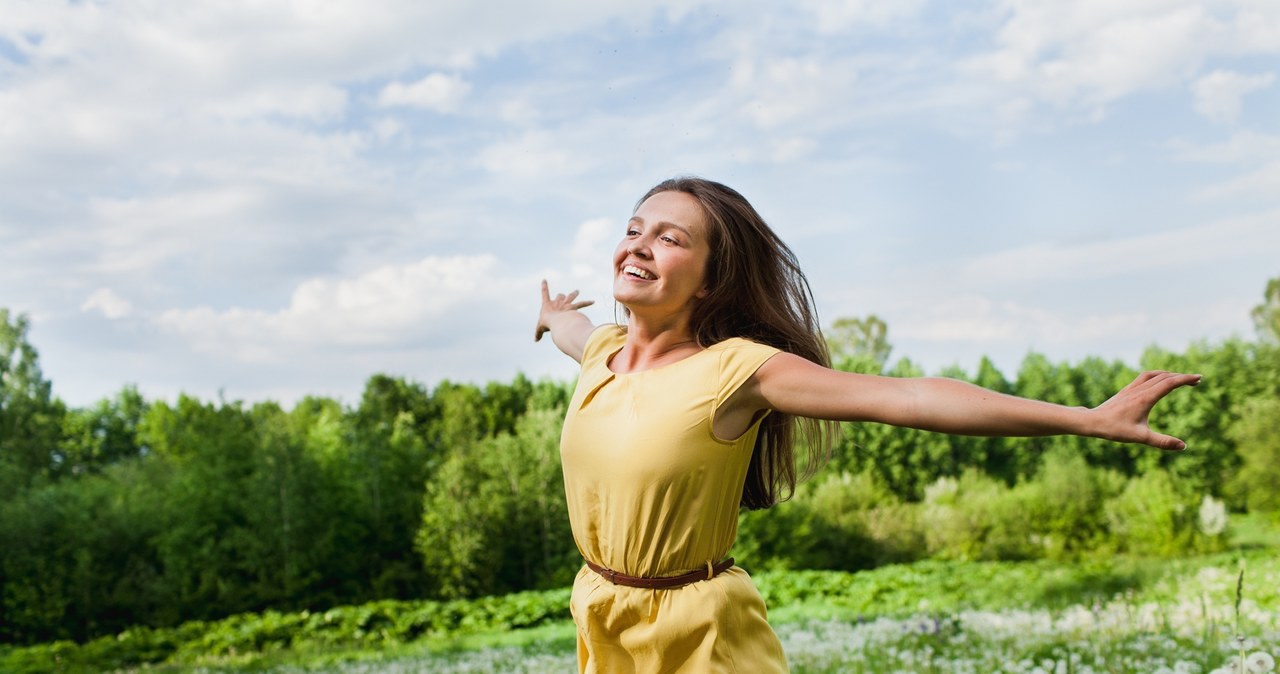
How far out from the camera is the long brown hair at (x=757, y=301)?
7.62 feet

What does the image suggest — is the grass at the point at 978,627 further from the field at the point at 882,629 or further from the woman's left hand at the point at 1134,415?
the woman's left hand at the point at 1134,415

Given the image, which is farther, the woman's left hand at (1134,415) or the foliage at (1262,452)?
the foliage at (1262,452)

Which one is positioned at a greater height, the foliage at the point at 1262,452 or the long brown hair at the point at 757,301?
the long brown hair at the point at 757,301

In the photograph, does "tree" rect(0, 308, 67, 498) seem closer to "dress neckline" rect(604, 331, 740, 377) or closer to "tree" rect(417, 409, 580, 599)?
"tree" rect(417, 409, 580, 599)

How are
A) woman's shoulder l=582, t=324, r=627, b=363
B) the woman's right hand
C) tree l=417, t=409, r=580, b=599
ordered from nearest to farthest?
1. woman's shoulder l=582, t=324, r=627, b=363
2. the woman's right hand
3. tree l=417, t=409, r=580, b=599

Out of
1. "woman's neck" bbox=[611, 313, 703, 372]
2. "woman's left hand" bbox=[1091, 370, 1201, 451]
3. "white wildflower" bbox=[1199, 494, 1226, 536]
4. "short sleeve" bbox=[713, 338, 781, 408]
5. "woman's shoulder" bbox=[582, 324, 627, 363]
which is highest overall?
"woman's shoulder" bbox=[582, 324, 627, 363]

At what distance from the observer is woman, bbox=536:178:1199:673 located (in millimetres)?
2064

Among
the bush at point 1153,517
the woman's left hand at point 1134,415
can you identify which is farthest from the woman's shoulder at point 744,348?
the bush at point 1153,517

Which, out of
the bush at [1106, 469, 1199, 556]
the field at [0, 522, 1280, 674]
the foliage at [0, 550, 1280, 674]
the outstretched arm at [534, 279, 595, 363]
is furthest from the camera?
the bush at [1106, 469, 1199, 556]

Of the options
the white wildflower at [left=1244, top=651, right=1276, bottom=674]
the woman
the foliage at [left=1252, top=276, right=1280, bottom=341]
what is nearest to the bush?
the foliage at [left=1252, top=276, right=1280, bottom=341]

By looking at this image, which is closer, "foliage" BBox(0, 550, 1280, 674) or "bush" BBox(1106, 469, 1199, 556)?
"foliage" BBox(0, 550, 1280, 674)

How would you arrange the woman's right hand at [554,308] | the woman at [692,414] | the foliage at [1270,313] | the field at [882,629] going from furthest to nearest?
the foliage at [1270,313], the field at [882,629], the woman's right hand at [554,308], the woman at [692,414]

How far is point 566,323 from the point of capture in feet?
10.4

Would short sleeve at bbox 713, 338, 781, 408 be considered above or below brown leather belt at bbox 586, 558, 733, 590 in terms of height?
above
